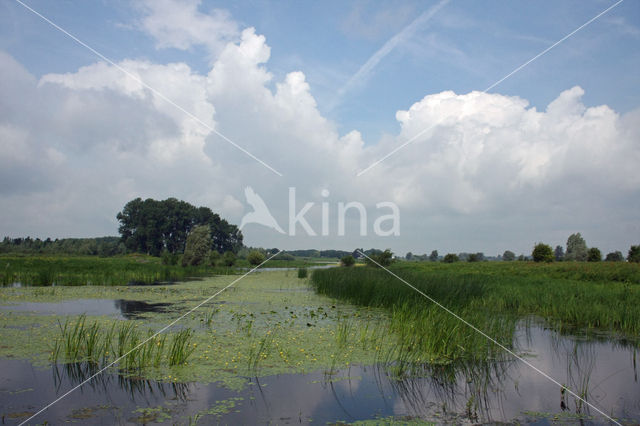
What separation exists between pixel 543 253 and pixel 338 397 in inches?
1292

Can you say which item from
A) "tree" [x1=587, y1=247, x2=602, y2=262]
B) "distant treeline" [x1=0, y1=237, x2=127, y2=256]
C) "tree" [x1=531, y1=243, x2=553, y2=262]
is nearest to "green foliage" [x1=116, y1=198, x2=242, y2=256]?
"distant treeline" [x1=0, y1=237, x2=127, y2=256]

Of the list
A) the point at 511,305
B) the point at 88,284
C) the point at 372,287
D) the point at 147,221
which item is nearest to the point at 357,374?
the point at 372,287

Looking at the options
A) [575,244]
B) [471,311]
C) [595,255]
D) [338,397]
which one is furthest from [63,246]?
[575,244]

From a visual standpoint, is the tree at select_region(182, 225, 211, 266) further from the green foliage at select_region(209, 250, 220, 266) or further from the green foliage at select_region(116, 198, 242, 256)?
the green foliage at select_region(116, 198, 242, 256)

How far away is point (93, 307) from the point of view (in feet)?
45.5

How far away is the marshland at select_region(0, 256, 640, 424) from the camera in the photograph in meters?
5.54

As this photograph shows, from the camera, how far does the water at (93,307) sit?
12543 millimetres

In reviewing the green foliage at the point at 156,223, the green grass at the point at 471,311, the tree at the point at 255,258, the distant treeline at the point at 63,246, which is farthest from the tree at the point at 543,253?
the distant treeline at the point at 63,246

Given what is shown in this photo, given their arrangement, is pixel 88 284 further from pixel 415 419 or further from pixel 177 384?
pixel 415 419

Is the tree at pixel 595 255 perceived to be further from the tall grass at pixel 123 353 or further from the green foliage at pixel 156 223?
the green foliage at pixel 156 223

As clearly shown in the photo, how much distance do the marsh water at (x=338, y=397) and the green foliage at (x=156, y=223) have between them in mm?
61750

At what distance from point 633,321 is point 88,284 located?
843 inches

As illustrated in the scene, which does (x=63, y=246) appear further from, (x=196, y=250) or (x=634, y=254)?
(x=634, y=254)

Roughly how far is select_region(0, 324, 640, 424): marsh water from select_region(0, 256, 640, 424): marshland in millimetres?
25
